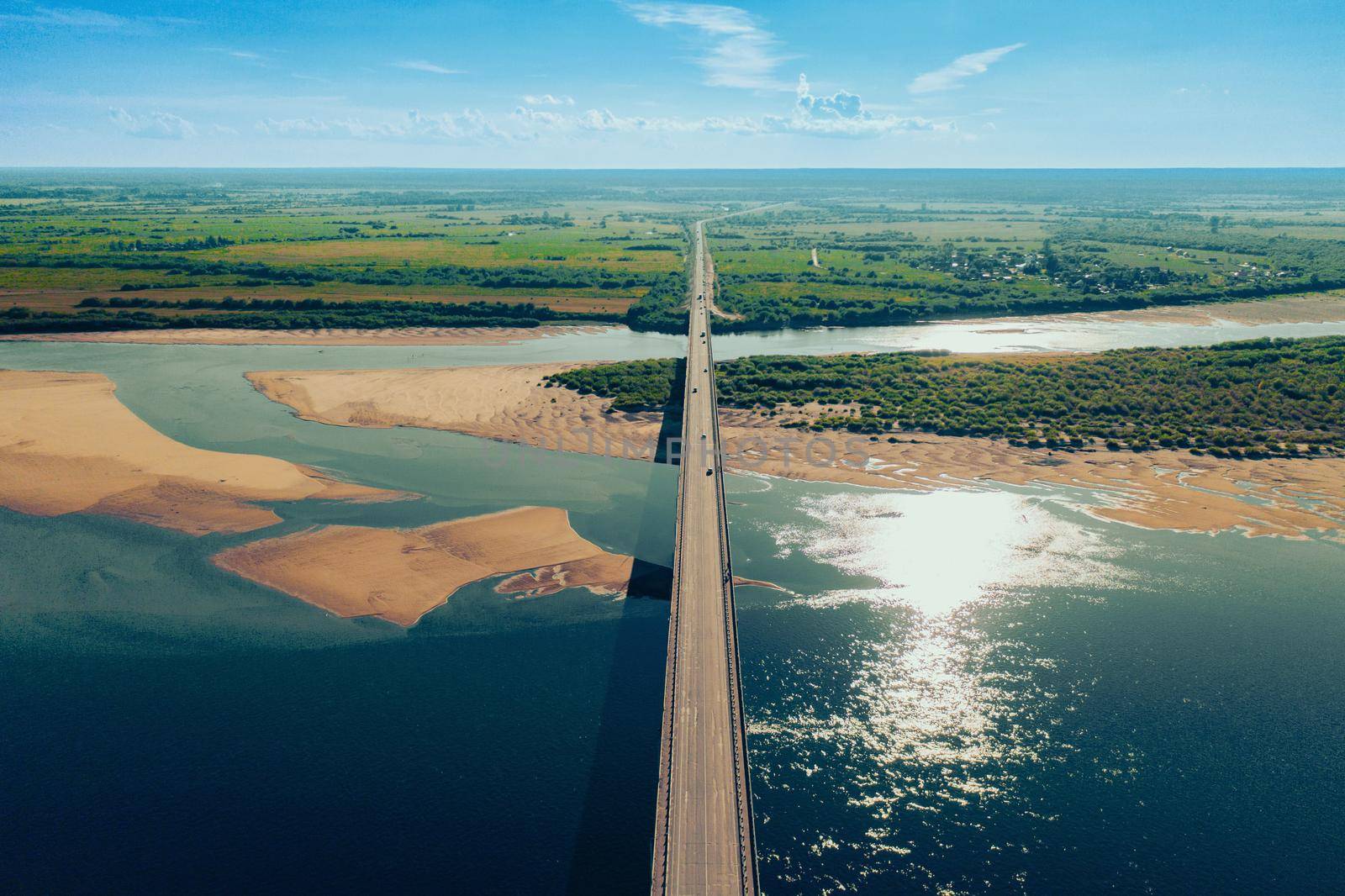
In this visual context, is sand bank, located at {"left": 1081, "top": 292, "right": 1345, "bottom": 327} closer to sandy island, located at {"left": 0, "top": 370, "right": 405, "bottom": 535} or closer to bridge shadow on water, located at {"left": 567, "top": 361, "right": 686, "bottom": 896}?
bridge shadow on water, located at {"left": 567, "top": 361, "right": 686, "bottom": 896}

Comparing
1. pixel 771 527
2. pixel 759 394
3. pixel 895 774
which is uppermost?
pixel 759 394

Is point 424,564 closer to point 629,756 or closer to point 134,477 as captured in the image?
point 629,756

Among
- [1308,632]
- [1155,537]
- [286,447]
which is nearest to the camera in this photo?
[1308,632]

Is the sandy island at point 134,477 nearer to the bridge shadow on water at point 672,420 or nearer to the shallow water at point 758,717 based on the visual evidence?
the shallow water at point 758,717

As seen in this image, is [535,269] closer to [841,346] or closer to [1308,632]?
[841,346]

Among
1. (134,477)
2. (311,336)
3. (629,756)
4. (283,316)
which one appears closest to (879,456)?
(629,756)

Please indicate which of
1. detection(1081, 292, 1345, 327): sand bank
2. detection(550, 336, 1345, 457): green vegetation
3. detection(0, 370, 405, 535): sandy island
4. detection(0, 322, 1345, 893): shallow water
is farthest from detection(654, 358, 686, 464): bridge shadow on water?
detection(1081, 292, 1345, 327): sand bank

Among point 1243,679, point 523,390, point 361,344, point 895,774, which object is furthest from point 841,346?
point 895,774
